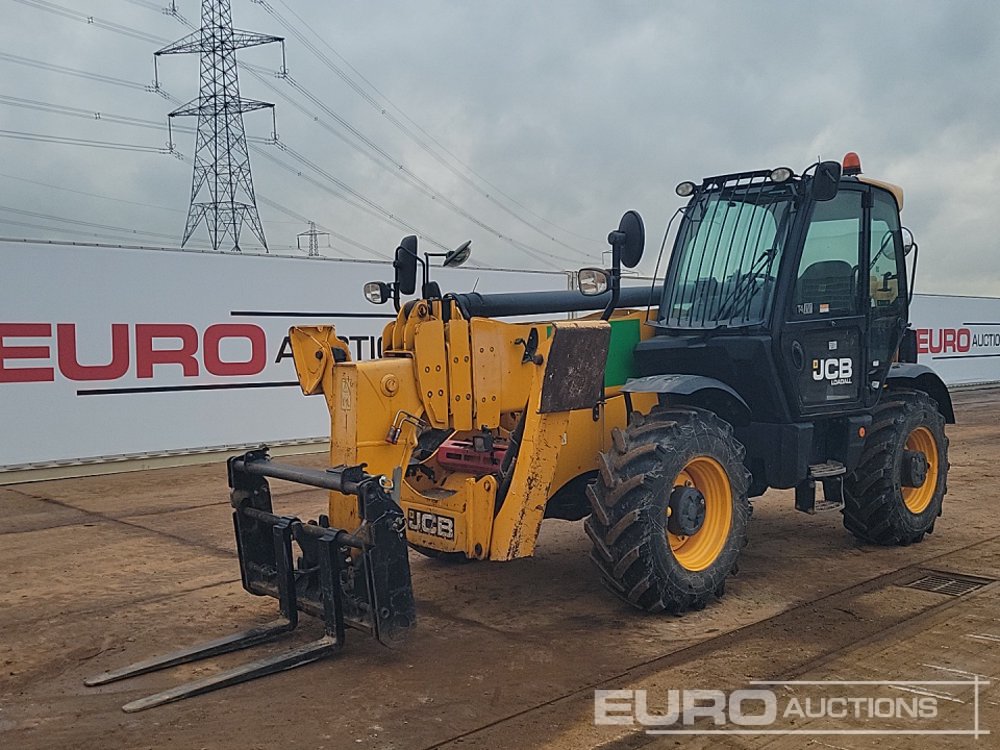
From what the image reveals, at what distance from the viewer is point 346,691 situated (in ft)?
15.0

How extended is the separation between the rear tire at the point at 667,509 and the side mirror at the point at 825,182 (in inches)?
63.7

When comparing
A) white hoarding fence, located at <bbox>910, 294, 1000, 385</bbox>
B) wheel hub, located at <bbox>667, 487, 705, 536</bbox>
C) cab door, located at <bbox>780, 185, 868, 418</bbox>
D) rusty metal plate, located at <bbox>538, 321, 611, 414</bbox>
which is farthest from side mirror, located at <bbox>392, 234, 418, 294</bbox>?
white hoarding fence, located at <bbox>910, 294, 1000, 385</bbox>

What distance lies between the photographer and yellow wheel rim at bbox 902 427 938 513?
7.60 m

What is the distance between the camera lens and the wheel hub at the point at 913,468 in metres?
7.39

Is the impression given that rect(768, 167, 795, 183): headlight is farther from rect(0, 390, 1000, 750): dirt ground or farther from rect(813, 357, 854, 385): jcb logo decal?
rect(0, 390, 1000, 750): dirt ground

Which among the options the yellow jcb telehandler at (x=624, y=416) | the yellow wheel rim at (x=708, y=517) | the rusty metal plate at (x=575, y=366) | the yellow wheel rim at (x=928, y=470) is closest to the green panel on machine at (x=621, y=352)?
the yellow jcb telehandler at (x=624, y=416)

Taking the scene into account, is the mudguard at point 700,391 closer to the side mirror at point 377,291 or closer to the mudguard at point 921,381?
the side mirror at point 377,291

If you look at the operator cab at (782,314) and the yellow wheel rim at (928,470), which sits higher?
the operator cab at (782,314)

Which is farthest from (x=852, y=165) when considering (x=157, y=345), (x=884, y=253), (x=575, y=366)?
(x=157, y=345)

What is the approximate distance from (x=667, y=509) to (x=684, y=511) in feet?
0.75

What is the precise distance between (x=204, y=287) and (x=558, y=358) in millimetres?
8731

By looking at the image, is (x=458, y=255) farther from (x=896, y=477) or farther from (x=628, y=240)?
(x=896, y=477)

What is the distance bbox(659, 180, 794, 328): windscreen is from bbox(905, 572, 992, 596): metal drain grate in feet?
6.68

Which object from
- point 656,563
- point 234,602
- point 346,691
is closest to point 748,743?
point 656,563
